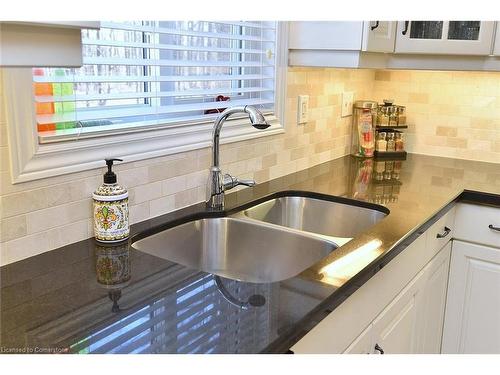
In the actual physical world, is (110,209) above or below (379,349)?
above

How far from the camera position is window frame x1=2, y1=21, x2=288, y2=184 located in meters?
1.13

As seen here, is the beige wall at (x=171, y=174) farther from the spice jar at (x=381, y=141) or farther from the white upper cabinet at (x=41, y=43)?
the white upper cabinet at (x=41, y=43)

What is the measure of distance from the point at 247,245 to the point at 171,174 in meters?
0.32

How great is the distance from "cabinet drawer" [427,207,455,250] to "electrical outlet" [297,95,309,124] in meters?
0.69

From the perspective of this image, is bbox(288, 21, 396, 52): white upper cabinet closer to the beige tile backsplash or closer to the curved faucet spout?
the beige tile backsplash

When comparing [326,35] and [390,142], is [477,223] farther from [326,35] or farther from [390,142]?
[326,35]

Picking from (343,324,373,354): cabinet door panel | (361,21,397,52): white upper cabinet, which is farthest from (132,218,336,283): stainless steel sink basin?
(361,21,397,52): white upper cabinet

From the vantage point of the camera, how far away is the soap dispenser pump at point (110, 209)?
4.17ft

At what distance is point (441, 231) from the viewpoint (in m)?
1.86

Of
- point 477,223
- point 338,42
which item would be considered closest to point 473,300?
point 477,223

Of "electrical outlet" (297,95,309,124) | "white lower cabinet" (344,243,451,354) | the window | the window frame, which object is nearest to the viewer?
the window

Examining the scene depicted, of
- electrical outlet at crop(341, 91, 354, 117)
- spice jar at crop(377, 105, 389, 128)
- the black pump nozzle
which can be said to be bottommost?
the black pump nozzle

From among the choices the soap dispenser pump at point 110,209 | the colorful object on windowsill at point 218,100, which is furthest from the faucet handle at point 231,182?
the soap dispenser pump at point 110,209
